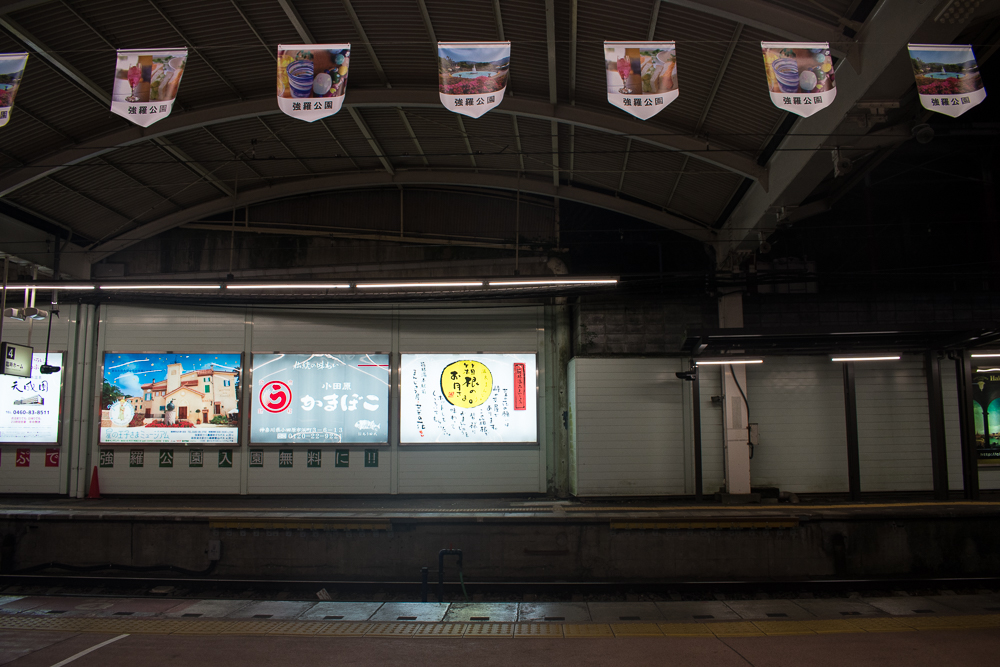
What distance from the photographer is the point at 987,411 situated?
11.5 metres

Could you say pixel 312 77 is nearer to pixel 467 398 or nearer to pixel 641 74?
pixel 641 74

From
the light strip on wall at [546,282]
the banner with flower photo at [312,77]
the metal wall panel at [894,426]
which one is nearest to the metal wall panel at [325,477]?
the light strip on wall at [546,282]

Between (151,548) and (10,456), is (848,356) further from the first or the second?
(10,456)

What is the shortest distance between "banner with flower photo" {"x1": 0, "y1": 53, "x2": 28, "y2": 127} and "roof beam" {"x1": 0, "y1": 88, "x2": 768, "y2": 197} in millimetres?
3133

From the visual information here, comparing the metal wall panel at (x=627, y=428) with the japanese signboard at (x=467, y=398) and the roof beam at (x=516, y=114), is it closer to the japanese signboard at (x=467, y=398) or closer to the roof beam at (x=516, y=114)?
the japanese signboard at (x=467, y=398)

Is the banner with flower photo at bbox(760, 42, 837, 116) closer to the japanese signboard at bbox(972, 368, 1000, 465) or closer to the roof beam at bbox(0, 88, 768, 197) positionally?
the roof beam at bbox(0, 88, 768, 197)

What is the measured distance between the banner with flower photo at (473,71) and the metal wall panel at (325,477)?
8310mm

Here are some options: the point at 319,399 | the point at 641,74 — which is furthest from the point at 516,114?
the point at 319,399

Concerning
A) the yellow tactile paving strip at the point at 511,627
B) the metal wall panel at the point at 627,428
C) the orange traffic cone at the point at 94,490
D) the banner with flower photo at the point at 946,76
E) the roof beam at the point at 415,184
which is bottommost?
the yellow tactile paving strip at the point at 511,627

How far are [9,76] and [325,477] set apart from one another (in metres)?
8.36

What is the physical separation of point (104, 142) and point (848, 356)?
14.0 meters

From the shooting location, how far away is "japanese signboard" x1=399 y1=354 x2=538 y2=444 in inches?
469

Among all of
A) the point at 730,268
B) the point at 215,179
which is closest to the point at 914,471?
the point at 730,268

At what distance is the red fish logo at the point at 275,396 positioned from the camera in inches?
472
